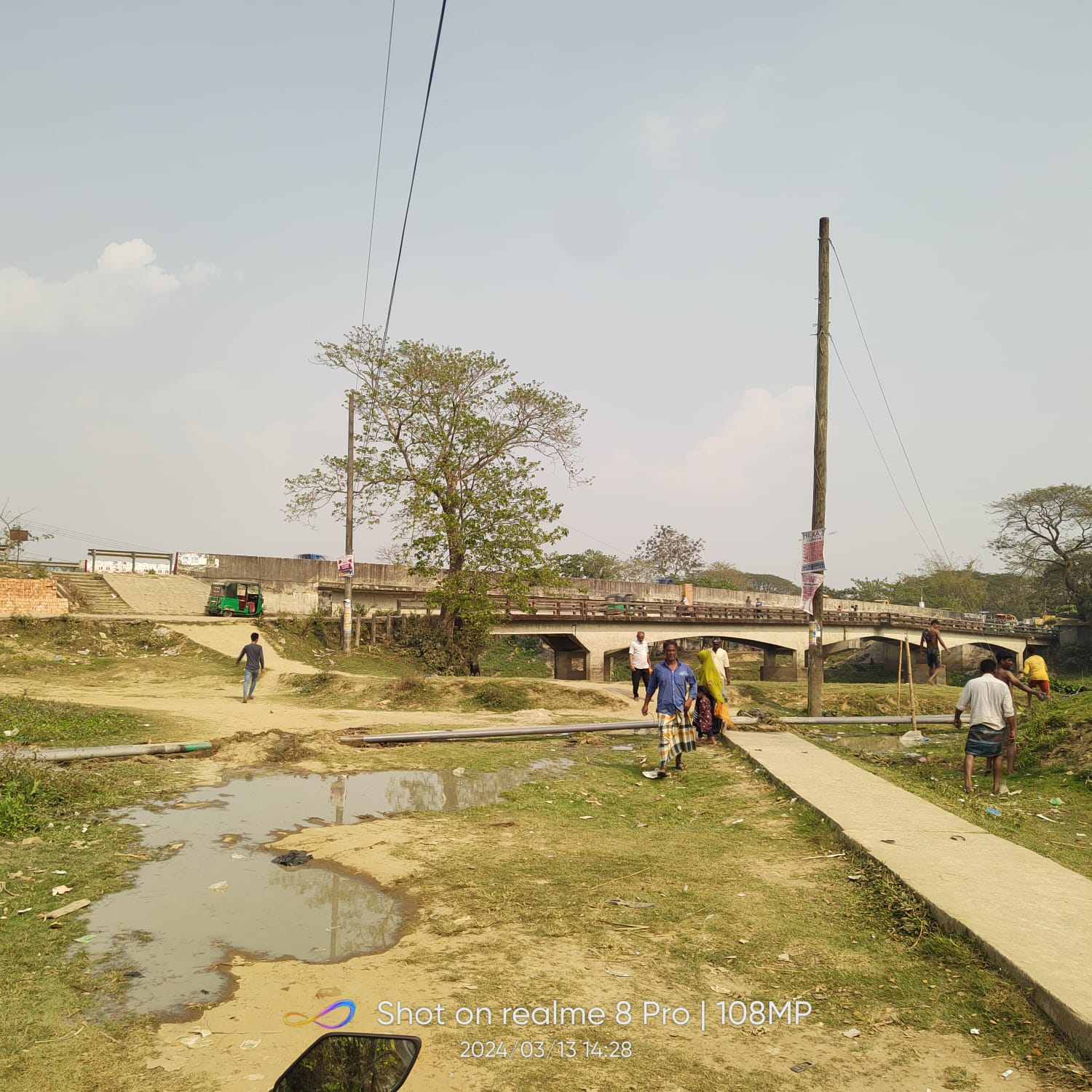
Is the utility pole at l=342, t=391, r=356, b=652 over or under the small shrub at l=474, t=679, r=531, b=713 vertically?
over

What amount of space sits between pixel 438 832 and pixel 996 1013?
4.89m

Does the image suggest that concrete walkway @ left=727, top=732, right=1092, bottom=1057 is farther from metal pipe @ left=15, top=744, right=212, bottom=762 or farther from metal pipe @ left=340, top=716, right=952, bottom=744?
metal pipe @ left=15, top=744, right=212, bottom=762

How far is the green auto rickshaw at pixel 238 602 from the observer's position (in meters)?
31.3

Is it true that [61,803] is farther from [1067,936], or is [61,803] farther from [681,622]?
[681,622]

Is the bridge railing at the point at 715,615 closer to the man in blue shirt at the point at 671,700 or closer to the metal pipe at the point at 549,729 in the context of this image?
the metal pipe at the point at 549,729

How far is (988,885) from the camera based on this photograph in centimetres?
520

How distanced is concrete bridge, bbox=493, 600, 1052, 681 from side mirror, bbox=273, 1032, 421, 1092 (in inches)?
913

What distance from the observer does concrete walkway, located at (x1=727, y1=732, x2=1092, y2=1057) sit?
3787 millimetres

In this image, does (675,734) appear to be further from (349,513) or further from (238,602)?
(238,602)

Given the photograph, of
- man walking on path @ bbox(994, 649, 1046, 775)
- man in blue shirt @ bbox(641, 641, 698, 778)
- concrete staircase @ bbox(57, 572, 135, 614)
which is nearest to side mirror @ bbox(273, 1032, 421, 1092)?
man in blue shirt @ bbox(641, 641, 698, 778)

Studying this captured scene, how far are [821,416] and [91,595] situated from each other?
25876 millimetres

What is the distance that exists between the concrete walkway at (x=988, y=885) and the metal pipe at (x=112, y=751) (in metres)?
8.17

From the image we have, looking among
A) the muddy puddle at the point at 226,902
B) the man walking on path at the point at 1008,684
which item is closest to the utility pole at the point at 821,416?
the man walking on path at the point at 1008,684

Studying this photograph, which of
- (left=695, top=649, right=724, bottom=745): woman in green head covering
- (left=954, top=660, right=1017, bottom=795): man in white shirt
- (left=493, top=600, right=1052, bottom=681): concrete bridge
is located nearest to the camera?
(left=954, top=660, right=1017, bottom=795): man in white shirt
